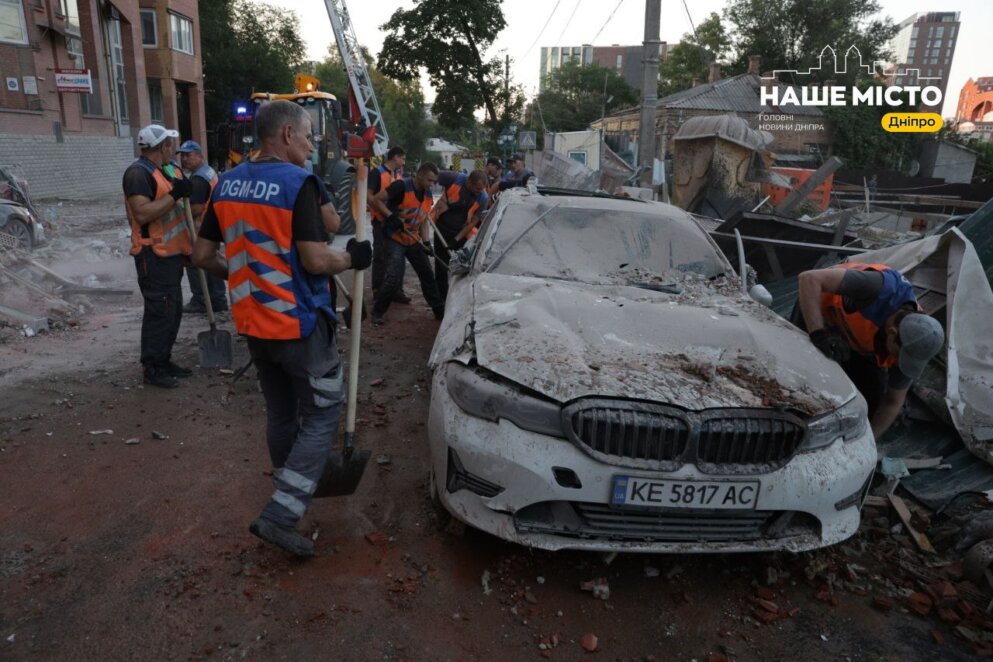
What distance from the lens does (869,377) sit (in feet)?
12.3

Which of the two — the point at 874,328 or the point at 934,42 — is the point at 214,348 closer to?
the point at 874,328

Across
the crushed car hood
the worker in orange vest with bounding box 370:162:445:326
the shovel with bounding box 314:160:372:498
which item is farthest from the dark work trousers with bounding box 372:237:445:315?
the shovel with bounding box 314:160:372:498

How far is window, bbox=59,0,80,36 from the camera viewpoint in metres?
17.2

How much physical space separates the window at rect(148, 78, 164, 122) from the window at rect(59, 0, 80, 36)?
292 inches

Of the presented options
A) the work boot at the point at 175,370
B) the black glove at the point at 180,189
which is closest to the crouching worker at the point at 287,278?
the black glove at the point at 180,189

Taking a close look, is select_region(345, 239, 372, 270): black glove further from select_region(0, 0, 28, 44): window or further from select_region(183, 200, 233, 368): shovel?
select_region(0, 0, 28, 44): window

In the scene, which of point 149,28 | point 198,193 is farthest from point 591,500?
point 149,28

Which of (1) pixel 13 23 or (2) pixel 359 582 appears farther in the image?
(1) pixel 13 23

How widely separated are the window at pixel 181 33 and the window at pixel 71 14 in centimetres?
745

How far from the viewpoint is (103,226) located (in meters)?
12.3

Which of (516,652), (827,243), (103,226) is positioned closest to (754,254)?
(827,243)

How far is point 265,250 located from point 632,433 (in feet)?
5.35

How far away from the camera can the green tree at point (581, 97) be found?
57.7 meters

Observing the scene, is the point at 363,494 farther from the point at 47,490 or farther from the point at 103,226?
the point at 103,226
